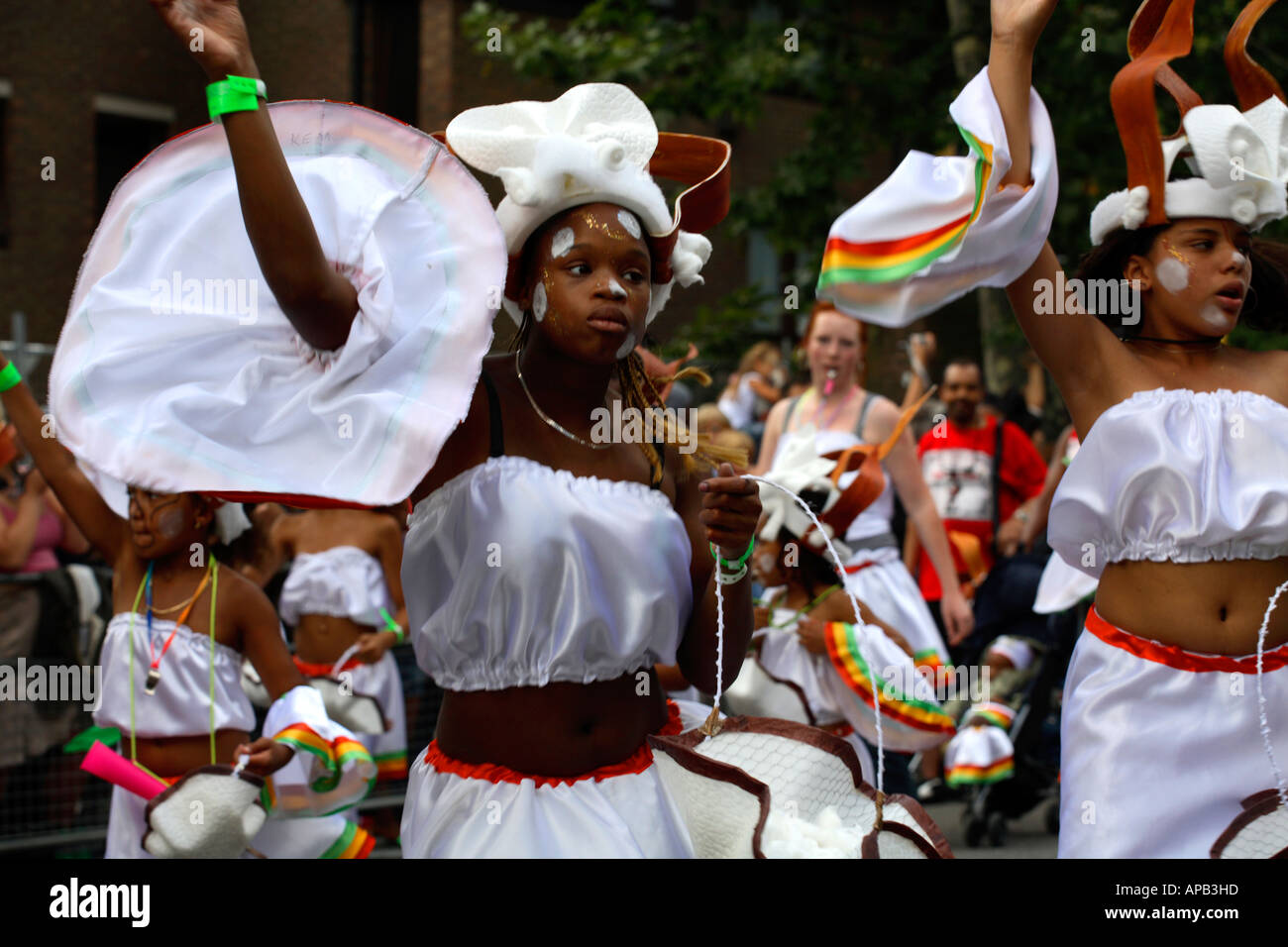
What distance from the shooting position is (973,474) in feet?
30.6

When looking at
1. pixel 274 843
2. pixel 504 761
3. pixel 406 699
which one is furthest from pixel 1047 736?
pixel 504 761

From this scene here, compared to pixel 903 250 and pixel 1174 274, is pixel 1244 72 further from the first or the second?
pixel 903 250

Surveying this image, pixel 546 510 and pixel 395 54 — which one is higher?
pixel 395 54

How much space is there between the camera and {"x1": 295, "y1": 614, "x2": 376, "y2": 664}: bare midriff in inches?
295

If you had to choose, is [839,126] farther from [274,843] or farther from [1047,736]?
[274,843]

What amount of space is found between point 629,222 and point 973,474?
6578mm

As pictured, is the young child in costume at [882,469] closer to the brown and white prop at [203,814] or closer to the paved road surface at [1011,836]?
the paved road surface at [1011,836]

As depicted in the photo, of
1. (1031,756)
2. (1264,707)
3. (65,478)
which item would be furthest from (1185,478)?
(1031,756)

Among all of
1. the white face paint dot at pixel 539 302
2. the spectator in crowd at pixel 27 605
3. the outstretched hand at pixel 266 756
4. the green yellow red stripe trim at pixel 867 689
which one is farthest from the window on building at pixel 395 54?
the white face paint dot at pixel 539 302

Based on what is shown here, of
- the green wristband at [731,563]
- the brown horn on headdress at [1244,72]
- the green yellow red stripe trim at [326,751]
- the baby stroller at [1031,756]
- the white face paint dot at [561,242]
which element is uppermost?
the brown horn on headdress at [1244,72]

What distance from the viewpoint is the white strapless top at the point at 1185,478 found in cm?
347

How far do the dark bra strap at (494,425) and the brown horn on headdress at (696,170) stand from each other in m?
0.59

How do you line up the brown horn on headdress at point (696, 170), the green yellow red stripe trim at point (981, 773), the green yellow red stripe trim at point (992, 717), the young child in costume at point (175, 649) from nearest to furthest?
the brown horn on headdress at point (696, 170), the young child in costume at point (175, 649), the green yellow red stripe trim at point (981, 773), the green yellow red stripe trim at point (992, 717)

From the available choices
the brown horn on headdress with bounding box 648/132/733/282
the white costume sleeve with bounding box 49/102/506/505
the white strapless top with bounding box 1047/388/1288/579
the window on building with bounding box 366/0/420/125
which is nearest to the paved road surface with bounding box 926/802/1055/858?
the white strapless top with bounding box 1047/388/1288/579
